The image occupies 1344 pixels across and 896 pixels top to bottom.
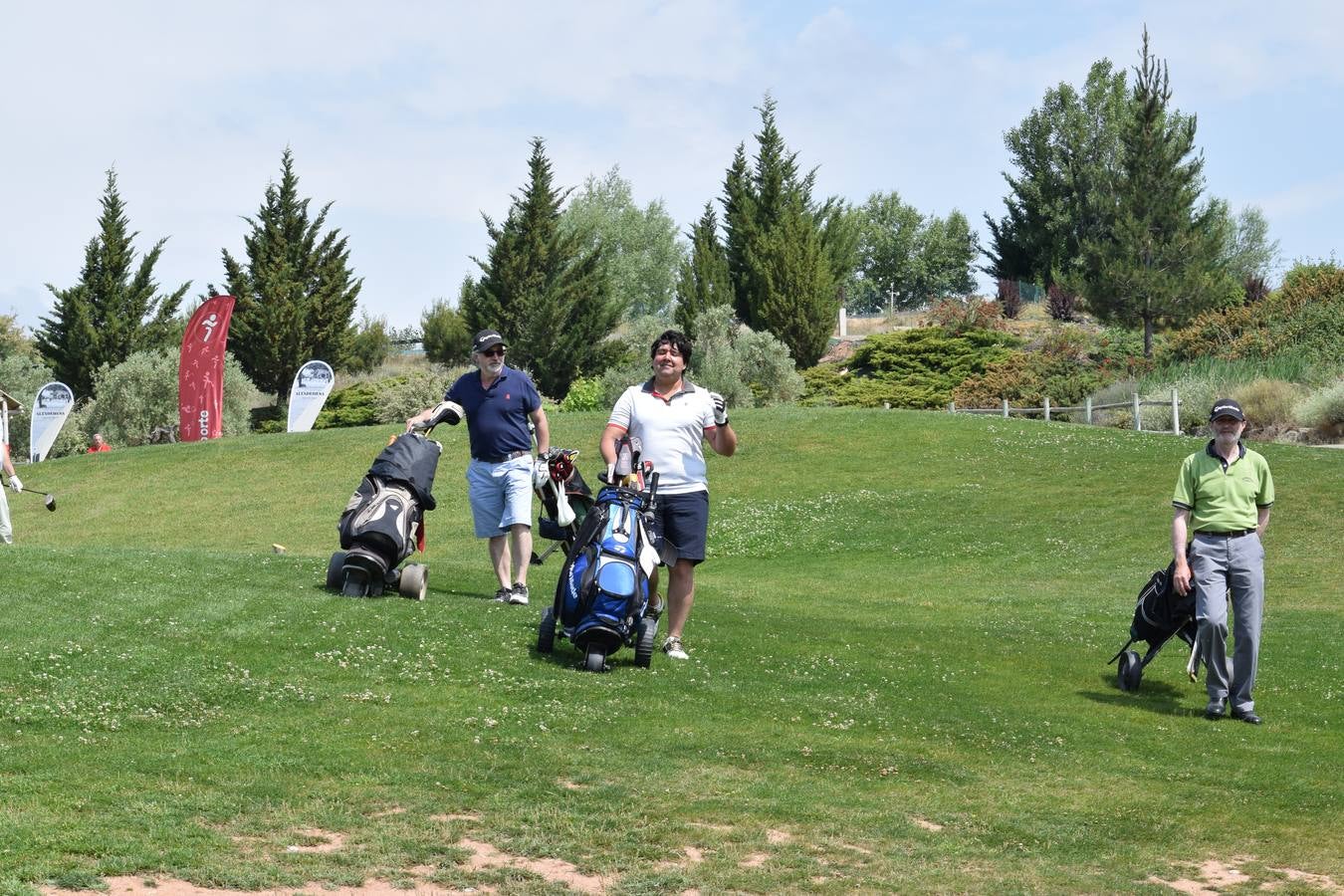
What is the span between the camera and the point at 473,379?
1271 centimetres

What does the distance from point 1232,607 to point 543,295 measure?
51642 mm

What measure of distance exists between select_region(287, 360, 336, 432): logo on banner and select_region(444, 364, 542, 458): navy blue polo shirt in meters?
33.9

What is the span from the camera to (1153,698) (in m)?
11.3

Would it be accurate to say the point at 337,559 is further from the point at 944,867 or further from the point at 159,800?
the point at 944,867

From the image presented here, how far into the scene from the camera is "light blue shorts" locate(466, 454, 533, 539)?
492 inches

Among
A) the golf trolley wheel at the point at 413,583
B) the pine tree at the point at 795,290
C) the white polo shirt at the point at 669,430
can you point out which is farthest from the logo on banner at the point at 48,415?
the white polo shirt at the point at 669,430

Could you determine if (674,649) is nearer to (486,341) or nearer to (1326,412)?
(486,341)

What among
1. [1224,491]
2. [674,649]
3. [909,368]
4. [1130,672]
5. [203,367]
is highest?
[909,368]

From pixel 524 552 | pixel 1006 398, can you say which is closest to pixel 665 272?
pixel 1006 398

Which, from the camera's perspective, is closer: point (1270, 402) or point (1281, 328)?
point (1270, 402)

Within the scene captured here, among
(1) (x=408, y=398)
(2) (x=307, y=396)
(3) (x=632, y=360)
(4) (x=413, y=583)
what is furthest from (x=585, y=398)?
(4) (x=413, y=583)

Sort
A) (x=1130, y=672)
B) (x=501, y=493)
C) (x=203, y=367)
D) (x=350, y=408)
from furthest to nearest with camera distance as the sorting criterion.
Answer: (x=350, y=408) → (x=203, y=367) → (x=501, y=493) → (x=1130, y=672)

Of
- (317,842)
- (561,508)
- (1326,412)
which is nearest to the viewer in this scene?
(317,842)

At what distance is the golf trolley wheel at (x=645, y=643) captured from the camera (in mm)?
10359
